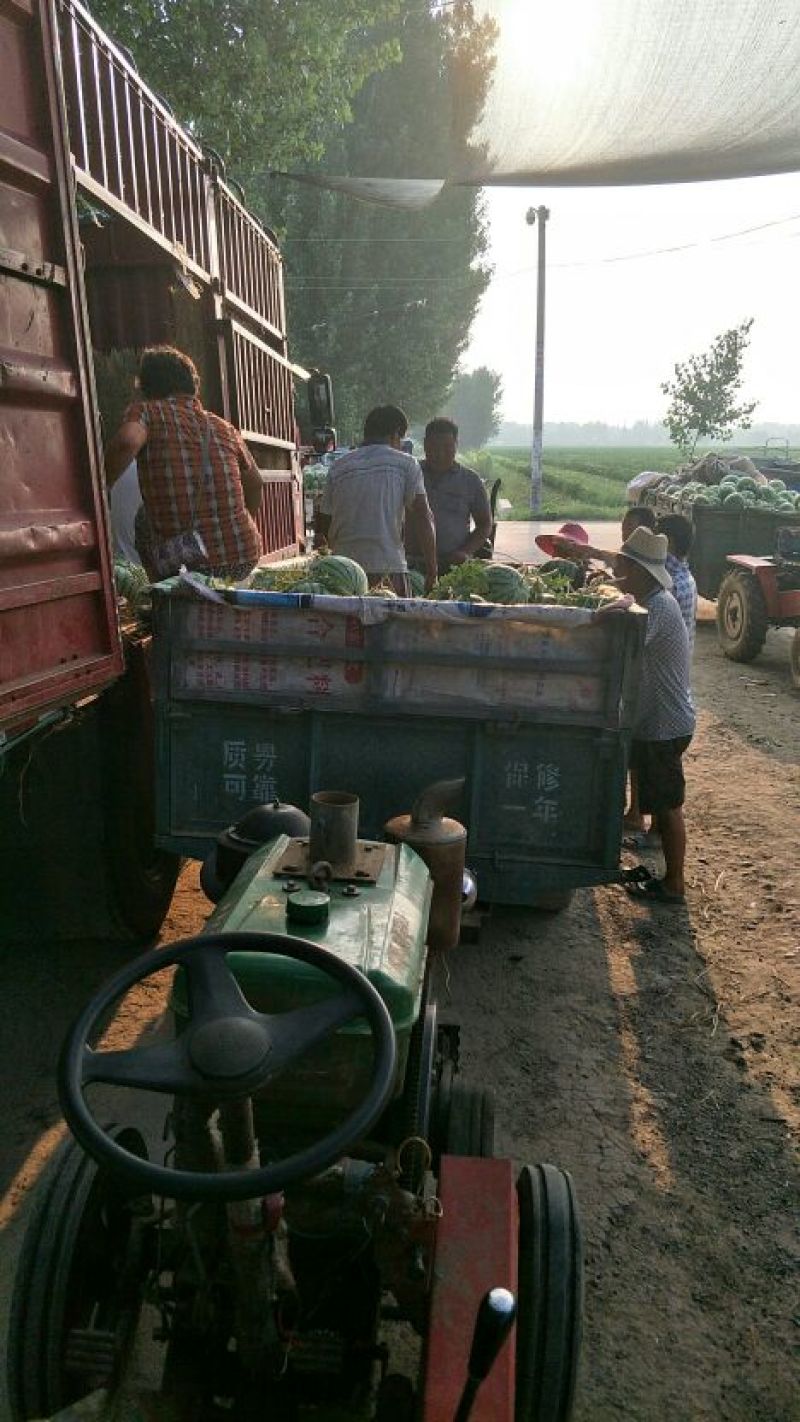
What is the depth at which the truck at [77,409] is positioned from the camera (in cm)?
303

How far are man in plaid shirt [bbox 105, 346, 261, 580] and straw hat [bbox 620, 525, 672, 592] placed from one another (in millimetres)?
1879

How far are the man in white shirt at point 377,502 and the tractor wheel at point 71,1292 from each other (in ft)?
12.2

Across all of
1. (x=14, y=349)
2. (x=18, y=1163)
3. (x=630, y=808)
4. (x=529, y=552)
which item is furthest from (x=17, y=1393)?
(x=529, y=552)

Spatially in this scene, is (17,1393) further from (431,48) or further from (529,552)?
(431,48)

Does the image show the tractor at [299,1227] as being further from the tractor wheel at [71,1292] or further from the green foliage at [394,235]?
the green foliage at [394,235]

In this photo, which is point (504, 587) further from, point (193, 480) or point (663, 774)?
point (193, 480)

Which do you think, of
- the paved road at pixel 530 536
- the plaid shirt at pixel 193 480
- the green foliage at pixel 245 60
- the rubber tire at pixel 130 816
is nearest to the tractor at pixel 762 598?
the paved road at pixel 530 536

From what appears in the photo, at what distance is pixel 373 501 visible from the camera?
545 centimetres

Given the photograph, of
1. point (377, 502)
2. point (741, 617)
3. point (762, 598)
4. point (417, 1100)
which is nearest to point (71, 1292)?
point (417, 1100)

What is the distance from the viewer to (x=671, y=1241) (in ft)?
9.57

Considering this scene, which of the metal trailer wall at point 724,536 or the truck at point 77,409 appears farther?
the metal trailer wall at point 724,536

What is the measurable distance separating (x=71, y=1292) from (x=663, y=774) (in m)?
3.65

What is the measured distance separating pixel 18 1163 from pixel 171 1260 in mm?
1277

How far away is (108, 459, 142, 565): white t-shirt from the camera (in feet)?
16.6
